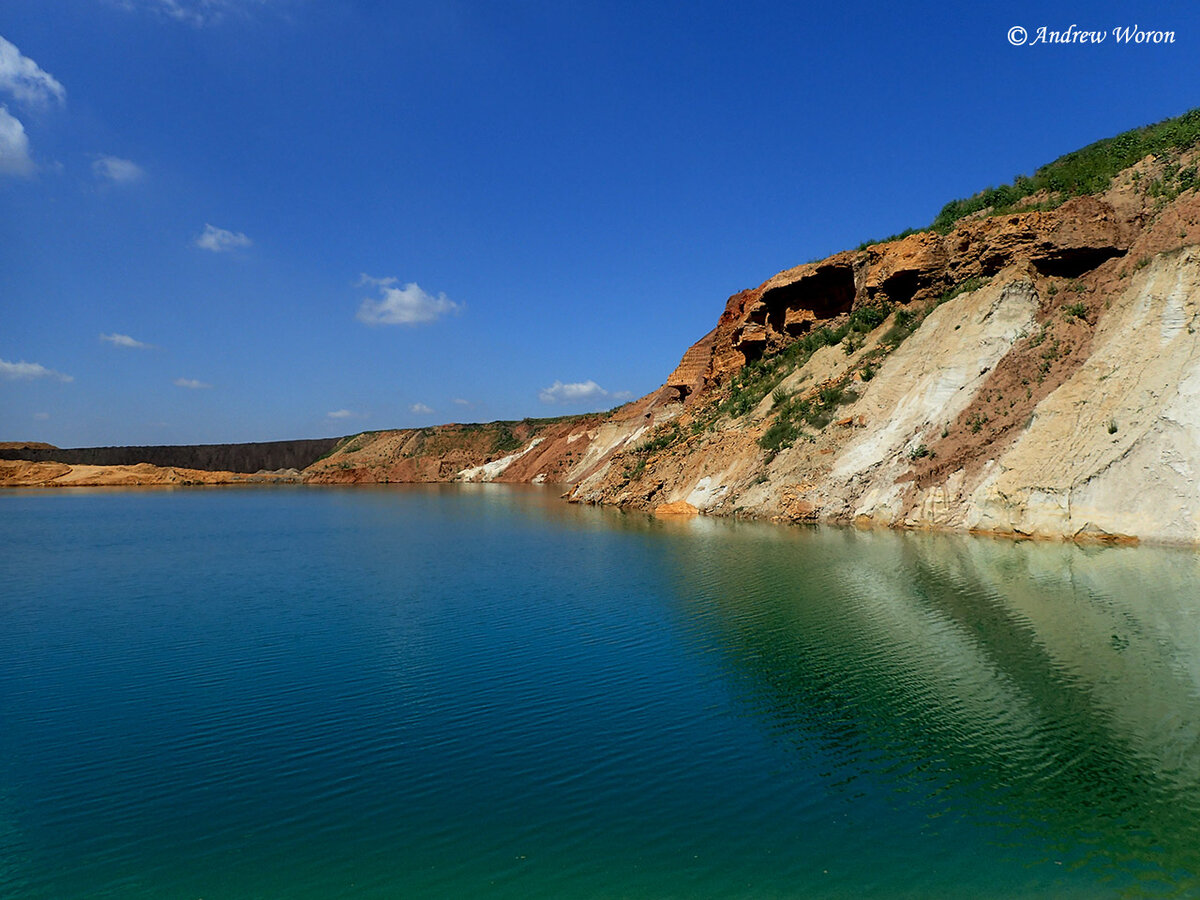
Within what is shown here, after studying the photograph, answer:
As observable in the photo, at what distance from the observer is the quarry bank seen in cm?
2866

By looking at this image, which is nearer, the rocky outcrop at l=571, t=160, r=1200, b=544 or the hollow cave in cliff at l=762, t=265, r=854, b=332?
the rocky outcrop at l=571, t=160, r=1200, b=544

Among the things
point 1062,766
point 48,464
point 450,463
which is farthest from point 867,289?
point 48,464

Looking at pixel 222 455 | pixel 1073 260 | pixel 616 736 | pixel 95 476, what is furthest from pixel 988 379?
pixel 222 455

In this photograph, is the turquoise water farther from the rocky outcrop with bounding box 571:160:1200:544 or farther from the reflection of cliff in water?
the rocky outcrop with bounding box 571:160:1200:544

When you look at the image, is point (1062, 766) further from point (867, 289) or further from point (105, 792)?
point (867, 289)

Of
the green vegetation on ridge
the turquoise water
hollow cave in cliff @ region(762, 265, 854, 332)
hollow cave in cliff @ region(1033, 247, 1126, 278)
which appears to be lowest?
the turquoise water

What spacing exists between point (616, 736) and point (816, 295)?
48991 millimetres

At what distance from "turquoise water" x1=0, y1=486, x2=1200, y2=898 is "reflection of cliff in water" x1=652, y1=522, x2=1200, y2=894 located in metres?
0.07

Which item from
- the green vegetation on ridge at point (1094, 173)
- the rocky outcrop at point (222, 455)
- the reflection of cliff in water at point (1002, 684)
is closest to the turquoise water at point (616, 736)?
the reflection of cliff in water at point (1002, 684)

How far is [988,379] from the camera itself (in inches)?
1432

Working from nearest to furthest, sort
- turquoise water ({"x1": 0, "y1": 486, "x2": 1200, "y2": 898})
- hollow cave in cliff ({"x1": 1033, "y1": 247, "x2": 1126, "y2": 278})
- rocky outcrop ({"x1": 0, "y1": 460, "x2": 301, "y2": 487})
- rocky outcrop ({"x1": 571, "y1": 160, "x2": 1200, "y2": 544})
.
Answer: turquoise water ({"x1": 0, "y1": 486, "x2": 1200, "y2": 898}) < rocky outcrop ({"x1": 571, "y1": 160, "x2": 1200, "y2": 544}) < hollow cave in cliff ({"x1": 1033, "y1": 247, "x2": 1126, "y2": 278}) < rocky outcrop ({"x1": 0, "y1": 460, "x2": 301, "y2": 487})

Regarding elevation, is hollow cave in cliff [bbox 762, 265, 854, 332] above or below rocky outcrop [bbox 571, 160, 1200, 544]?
above

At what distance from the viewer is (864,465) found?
3888cm

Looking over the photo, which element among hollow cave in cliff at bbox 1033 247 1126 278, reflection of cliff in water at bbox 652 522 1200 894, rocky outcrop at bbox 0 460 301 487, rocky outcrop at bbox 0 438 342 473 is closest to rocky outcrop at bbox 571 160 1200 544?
hollow cave in cliff at bbox 1033 247 1126 278
